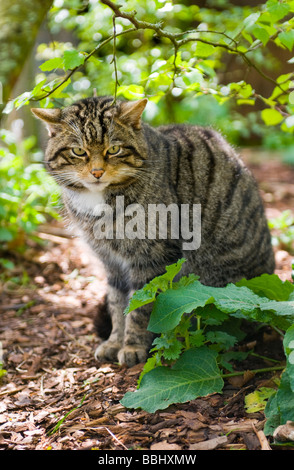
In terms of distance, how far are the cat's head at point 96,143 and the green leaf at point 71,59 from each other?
48 cm

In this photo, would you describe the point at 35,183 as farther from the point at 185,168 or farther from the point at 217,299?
the point at 217,299

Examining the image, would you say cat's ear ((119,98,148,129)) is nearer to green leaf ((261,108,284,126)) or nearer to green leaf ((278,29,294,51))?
green leaf ((278,29,294,51))

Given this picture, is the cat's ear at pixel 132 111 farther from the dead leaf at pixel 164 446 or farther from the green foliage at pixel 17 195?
the dead leaf at pixel 164 446

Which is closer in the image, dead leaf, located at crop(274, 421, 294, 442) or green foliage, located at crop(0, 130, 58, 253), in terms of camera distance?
dead leaf, located at crop(274, 421, 294, 442)

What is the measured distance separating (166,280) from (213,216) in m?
0.94

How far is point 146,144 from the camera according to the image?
3.05m

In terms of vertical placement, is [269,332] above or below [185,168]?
below

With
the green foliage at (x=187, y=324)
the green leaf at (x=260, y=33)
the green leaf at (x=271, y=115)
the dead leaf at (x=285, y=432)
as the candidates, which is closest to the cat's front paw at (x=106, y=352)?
the green foliage at (x=187, y=324)

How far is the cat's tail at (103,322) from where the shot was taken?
3.48 metres

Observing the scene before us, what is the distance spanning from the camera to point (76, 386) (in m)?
2.80

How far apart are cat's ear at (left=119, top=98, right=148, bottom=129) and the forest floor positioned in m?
1.50

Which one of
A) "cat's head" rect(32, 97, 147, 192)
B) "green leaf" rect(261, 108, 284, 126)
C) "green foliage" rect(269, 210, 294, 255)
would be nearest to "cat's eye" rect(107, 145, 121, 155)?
"cat's head" rect(32, 97, 147, 192)

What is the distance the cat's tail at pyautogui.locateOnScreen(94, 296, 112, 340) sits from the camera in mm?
3484
